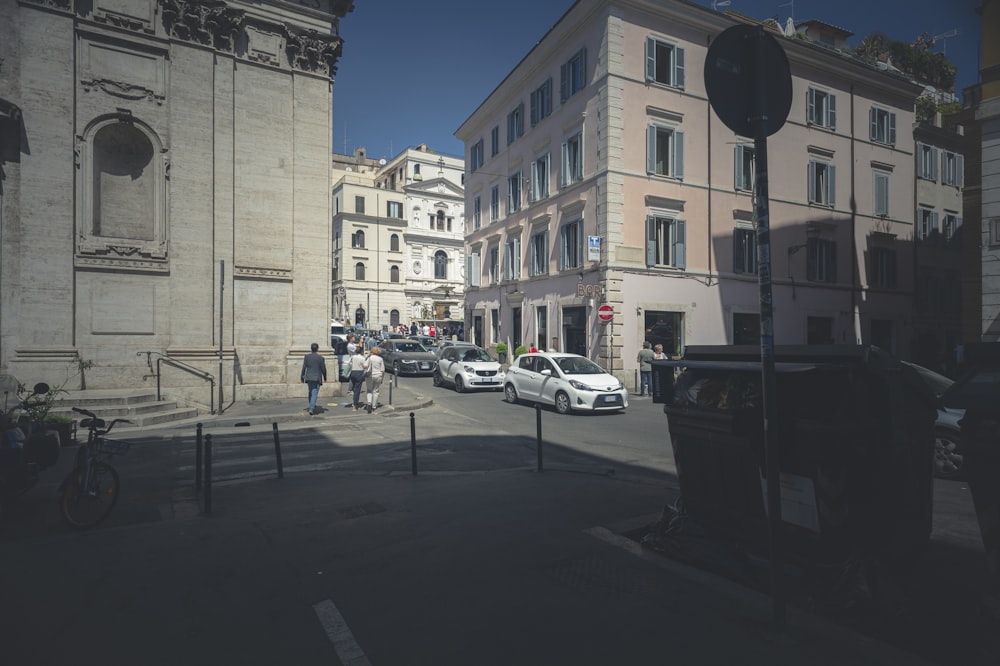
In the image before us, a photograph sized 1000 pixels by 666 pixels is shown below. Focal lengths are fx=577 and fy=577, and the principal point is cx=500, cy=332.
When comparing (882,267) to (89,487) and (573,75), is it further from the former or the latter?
(89,487)

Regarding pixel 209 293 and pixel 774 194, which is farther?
pixel 774 194

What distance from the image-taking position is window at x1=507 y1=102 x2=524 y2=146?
30391mm

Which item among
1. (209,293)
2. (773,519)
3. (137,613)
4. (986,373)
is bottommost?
(137,613)

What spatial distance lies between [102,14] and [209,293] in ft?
25.3

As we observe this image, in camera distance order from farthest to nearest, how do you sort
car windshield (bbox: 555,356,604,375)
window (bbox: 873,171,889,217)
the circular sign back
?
window (bbox: 873,171,889,217) → car windshield (bbox: 555,356,604,375) → the circular sign back

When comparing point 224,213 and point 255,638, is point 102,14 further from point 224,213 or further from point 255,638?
point 255,638

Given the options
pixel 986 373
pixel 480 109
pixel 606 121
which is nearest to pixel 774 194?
pixel 606 121

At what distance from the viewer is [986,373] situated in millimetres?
4176

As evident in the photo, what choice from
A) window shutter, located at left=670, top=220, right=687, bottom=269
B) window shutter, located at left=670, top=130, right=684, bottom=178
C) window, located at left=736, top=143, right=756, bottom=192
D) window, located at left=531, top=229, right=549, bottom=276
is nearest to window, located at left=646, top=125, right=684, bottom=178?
window shutter, located at left=670, top=130, right=684, bottom=178

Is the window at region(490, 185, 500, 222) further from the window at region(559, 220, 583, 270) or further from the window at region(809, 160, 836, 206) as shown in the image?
the window at region(809, 160, 836, 206)

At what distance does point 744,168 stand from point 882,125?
1034 cm

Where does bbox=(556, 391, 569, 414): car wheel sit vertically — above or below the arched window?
below

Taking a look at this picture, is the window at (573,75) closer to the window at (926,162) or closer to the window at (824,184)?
the window at (824,184)

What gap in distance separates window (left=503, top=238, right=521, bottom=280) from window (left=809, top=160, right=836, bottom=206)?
14.6m
